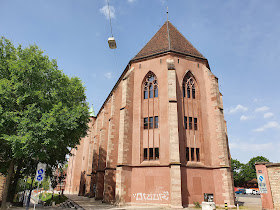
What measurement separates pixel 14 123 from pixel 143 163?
38.0 ft

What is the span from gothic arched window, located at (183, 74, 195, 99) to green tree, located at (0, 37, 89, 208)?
421 inches

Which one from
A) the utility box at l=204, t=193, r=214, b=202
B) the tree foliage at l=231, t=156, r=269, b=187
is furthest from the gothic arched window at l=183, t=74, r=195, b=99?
the tree foliage at l=231, t=156, r=269, b=187

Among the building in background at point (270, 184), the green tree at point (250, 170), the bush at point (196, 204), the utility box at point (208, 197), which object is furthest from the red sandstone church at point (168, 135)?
the green tree at point (250, 170)

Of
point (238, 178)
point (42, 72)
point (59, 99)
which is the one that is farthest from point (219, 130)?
point (238, 178)

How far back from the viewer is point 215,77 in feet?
77.7

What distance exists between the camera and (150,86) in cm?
2378

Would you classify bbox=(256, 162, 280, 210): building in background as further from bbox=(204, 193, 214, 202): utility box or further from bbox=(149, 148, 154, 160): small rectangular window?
bbox=(149, 148, 154, 160): small rectangular window

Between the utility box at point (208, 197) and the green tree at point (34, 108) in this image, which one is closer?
the green tree at point (34, 108)

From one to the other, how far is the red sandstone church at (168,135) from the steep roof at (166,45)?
0.15 metres

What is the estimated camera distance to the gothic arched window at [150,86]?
23284mm

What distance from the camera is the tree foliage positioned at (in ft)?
242

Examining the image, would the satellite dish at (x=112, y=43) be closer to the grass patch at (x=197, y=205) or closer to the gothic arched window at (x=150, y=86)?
the gothic arched window at (x=150, y=86)

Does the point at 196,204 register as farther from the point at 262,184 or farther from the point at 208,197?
the point at 262,184

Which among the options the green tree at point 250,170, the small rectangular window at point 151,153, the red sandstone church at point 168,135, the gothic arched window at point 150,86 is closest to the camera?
the red sandstone church at point 168,135
